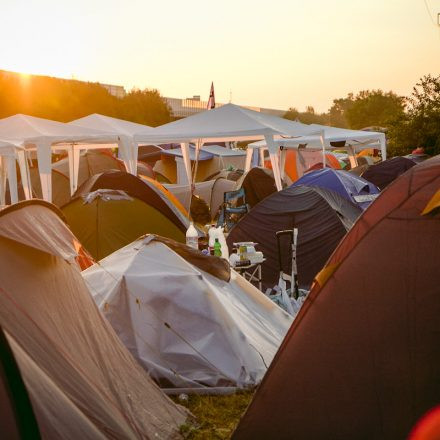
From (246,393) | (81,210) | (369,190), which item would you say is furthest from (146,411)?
(369,190)

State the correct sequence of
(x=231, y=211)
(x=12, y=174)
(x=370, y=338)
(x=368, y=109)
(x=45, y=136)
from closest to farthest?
(x=370, y=338) → (x=231, y=211) → (x=12, y=174) → (x=45, y=136) → (x=368, y=109)

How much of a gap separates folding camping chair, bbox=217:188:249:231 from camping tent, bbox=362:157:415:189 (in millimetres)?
5503

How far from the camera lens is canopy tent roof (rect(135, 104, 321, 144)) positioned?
1598 cm

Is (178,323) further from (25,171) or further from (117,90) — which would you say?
(117,90)

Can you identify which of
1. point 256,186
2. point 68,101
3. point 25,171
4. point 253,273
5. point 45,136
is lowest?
point 253,273

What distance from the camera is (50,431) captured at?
10.9ft

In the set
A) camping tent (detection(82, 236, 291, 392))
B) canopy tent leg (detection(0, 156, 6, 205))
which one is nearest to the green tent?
A: camping tent (detection(82, 236, 291, 392))

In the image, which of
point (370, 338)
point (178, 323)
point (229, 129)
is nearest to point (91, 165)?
point (229, 129)

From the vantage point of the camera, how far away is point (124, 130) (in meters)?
18.8

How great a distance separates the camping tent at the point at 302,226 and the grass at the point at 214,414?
4131 mm

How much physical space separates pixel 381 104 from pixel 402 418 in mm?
76615

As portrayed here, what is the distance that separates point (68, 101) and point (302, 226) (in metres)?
46.3

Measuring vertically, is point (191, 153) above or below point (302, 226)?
below

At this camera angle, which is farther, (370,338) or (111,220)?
(111,220)
